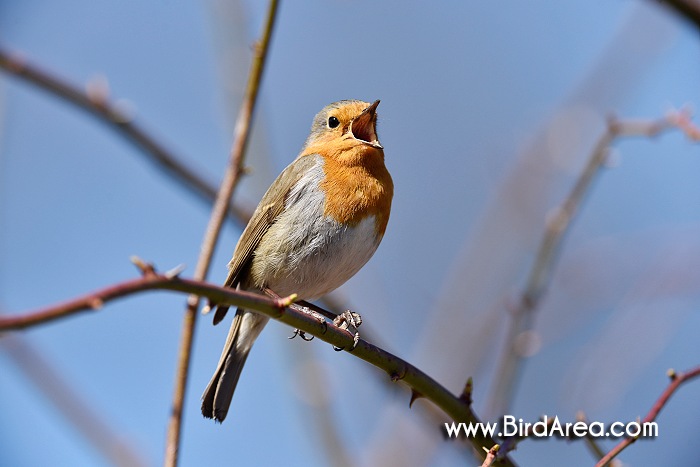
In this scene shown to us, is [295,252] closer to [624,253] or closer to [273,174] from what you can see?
[273,174]

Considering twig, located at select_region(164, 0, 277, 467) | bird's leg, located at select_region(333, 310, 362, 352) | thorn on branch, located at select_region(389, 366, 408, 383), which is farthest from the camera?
bird's leg, located at select_region(333, 310, 362, 352)

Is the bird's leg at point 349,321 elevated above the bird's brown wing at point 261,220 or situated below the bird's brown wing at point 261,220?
below

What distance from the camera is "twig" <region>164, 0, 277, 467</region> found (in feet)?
8.59

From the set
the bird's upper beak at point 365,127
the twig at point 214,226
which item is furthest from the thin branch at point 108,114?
the bird's upper beak at point 365,127

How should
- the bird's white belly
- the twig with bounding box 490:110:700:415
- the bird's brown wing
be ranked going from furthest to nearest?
the bird's brown wing, the bird's white belly, the twig with bounding box 490:110:700:415

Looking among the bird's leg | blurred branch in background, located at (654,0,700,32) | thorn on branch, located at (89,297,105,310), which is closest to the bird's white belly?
the bird's leg

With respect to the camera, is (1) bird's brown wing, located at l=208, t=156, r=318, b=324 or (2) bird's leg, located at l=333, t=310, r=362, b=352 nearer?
(2) bird's leg, located at l=333, t=310, r=362, b=352

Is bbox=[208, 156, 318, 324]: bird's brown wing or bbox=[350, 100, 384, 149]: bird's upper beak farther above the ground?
bbox=[350, 100, 384, 149]: bird's upper beak

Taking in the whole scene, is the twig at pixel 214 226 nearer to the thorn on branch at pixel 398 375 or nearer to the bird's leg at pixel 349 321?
the thorn on branch at pixel 398 375

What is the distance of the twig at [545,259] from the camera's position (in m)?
3.62

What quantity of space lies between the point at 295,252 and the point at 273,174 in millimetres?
989

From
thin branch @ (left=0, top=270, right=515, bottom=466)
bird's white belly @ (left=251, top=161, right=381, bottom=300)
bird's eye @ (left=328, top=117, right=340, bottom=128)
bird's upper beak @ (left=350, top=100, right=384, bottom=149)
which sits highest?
bird's eye @ (left=328, top=117, right=340, bottom=128)

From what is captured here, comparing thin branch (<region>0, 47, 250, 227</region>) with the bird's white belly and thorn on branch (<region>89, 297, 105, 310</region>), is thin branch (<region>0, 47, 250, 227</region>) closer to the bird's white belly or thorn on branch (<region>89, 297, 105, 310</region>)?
the bird's white belly

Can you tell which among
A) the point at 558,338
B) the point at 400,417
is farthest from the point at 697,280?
the point at 400,417
